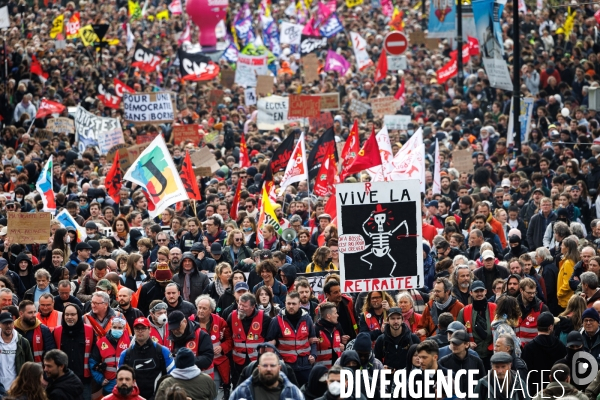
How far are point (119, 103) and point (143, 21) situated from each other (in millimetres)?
18891

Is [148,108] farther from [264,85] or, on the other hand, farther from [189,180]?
[189,180]

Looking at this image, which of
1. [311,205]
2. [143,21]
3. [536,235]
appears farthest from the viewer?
Result: [143,21]

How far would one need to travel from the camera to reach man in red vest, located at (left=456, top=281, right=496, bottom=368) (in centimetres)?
1080

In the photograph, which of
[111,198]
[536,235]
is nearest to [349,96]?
[111,198]

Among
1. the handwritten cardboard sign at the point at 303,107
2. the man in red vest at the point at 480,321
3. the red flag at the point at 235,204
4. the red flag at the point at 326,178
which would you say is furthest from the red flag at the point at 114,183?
the man in red vest at the point at 480,321

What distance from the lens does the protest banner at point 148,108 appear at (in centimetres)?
2469

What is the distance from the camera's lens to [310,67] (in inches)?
1232

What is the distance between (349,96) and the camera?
98.3 ft

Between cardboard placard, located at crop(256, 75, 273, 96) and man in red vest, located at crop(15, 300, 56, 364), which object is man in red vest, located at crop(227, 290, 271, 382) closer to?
man in red vest, located at crop(15, 300, 56, 364)

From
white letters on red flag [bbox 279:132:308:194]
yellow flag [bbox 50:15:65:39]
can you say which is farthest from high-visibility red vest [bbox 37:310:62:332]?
yellow flag [bbox 50:15:65:39]

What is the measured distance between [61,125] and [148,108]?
186 centimetres

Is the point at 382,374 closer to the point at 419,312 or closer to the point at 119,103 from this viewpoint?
the point at 419,312

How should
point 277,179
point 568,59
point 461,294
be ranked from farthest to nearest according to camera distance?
point 568,59
point 277,179
point 461,294

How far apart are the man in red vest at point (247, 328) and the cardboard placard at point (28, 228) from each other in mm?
4310
